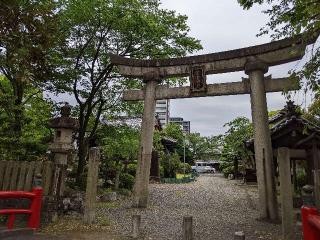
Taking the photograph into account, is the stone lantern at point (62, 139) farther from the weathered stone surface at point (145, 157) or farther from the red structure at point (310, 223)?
the red structure at point (310, 223)

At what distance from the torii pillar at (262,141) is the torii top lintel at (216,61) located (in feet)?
1.17

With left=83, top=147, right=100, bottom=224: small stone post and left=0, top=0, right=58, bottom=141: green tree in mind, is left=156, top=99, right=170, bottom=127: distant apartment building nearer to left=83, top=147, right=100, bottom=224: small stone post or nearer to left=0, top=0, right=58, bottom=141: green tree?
→ left=83, top=147, right=100, bottom=224: small stone post

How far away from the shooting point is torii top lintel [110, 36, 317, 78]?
1120 cm

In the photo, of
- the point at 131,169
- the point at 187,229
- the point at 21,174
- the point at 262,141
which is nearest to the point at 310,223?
the point at 187,229

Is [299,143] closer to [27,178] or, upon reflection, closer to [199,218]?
[199,218]

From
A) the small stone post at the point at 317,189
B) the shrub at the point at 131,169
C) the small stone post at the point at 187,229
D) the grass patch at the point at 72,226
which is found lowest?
the grass patch at the point at 72,226

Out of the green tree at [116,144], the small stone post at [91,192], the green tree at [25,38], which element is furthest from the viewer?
the green tree at [116,144]

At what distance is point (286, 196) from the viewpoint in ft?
23.6

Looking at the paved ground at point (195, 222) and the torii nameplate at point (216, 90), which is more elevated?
the torii nameplate at point (216, 90)

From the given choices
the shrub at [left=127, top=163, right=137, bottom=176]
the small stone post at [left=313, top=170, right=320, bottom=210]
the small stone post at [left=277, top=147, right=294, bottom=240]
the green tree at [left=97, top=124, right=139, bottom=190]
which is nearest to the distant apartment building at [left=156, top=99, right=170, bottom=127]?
the shrub at [left=127, top=163, right=137, bottom=176]

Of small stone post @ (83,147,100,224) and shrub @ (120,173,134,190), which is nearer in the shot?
small stone post @ (83,147,100,224)

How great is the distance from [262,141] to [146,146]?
14.8 feet

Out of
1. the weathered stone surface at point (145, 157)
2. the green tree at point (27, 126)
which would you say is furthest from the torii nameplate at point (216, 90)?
the green tree at point (27, 126)

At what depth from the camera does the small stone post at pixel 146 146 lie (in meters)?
12.4
